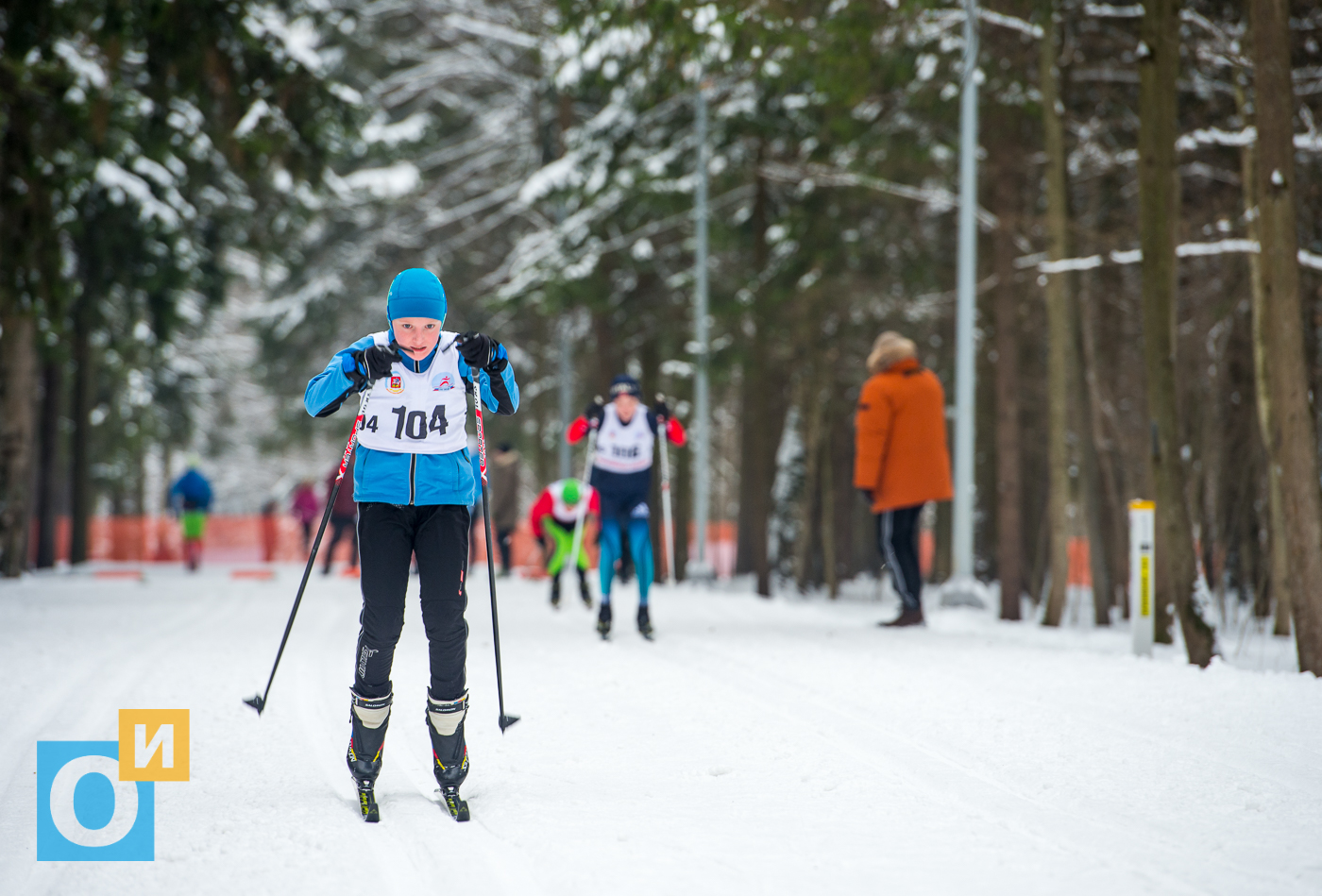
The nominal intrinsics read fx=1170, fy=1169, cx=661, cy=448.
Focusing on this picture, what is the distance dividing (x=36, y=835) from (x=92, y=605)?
345 inches

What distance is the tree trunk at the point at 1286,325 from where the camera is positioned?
23.9ft

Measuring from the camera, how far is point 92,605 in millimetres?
12055

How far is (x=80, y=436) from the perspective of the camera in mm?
19938

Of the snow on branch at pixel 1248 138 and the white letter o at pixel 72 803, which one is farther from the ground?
the snow on branch at pixel 1248 138

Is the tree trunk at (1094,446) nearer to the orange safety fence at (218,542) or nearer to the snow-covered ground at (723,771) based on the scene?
the snow-covered ground at (723,771)

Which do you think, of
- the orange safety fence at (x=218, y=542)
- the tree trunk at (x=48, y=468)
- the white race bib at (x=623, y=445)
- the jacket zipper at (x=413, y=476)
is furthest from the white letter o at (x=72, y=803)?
the orange safety fence at (x=218, y=542)

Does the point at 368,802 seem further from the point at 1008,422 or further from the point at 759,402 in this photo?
the point at 759,402

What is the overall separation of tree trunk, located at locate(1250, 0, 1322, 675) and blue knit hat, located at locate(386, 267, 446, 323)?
5.49 m

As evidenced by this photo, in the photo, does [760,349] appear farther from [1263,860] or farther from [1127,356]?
[1263,860]

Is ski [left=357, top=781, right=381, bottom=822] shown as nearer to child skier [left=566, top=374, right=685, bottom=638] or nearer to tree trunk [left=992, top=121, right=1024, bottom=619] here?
child skier [left=566, top=374, right=685, bottom=638]

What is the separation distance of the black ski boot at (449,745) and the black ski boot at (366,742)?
0.61ft

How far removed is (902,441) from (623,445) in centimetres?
236

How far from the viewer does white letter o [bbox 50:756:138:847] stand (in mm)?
4094

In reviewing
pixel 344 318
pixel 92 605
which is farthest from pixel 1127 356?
pixel 344 318
